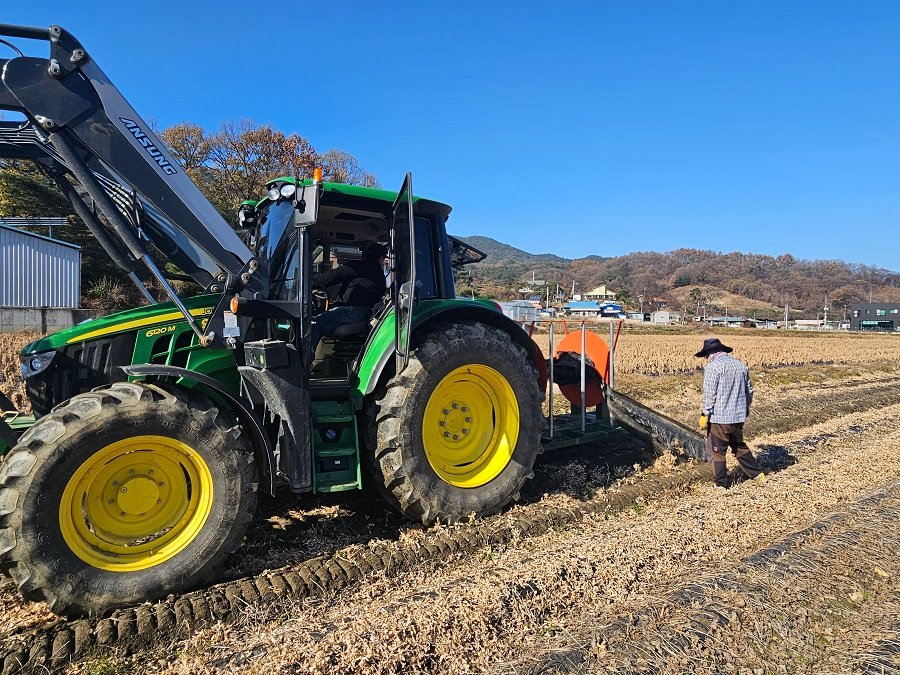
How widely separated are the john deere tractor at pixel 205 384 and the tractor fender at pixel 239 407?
0.07 ft

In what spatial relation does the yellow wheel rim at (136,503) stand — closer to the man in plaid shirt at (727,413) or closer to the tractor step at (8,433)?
the tractor step at (8,433)

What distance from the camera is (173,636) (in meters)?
3.11

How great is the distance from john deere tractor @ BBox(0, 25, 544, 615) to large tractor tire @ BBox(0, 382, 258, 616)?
10 millimetres

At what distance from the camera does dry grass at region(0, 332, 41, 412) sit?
8.23 metres

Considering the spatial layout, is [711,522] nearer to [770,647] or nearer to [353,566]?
[770,647]

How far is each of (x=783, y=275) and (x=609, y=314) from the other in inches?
6189

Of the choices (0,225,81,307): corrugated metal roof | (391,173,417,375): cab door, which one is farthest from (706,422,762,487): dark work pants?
(0,225,81,307): corrugated metal roof

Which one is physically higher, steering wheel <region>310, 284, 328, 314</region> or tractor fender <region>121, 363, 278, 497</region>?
steering wheel <region>310, 284, 328, 314</region>

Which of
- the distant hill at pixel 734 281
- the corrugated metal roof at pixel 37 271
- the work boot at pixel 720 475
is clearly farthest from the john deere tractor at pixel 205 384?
the distant hill at pixel 734 281

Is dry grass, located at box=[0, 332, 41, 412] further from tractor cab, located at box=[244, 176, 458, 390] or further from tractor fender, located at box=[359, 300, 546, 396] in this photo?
tractor fender, located at box=[359, 300, 546, 396]

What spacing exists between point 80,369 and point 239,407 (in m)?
1.08

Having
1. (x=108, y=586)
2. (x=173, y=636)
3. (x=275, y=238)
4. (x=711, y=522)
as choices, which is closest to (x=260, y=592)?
(x=173, y=636)

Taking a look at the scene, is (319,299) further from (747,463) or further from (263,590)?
(747,463)

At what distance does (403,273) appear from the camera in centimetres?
462
